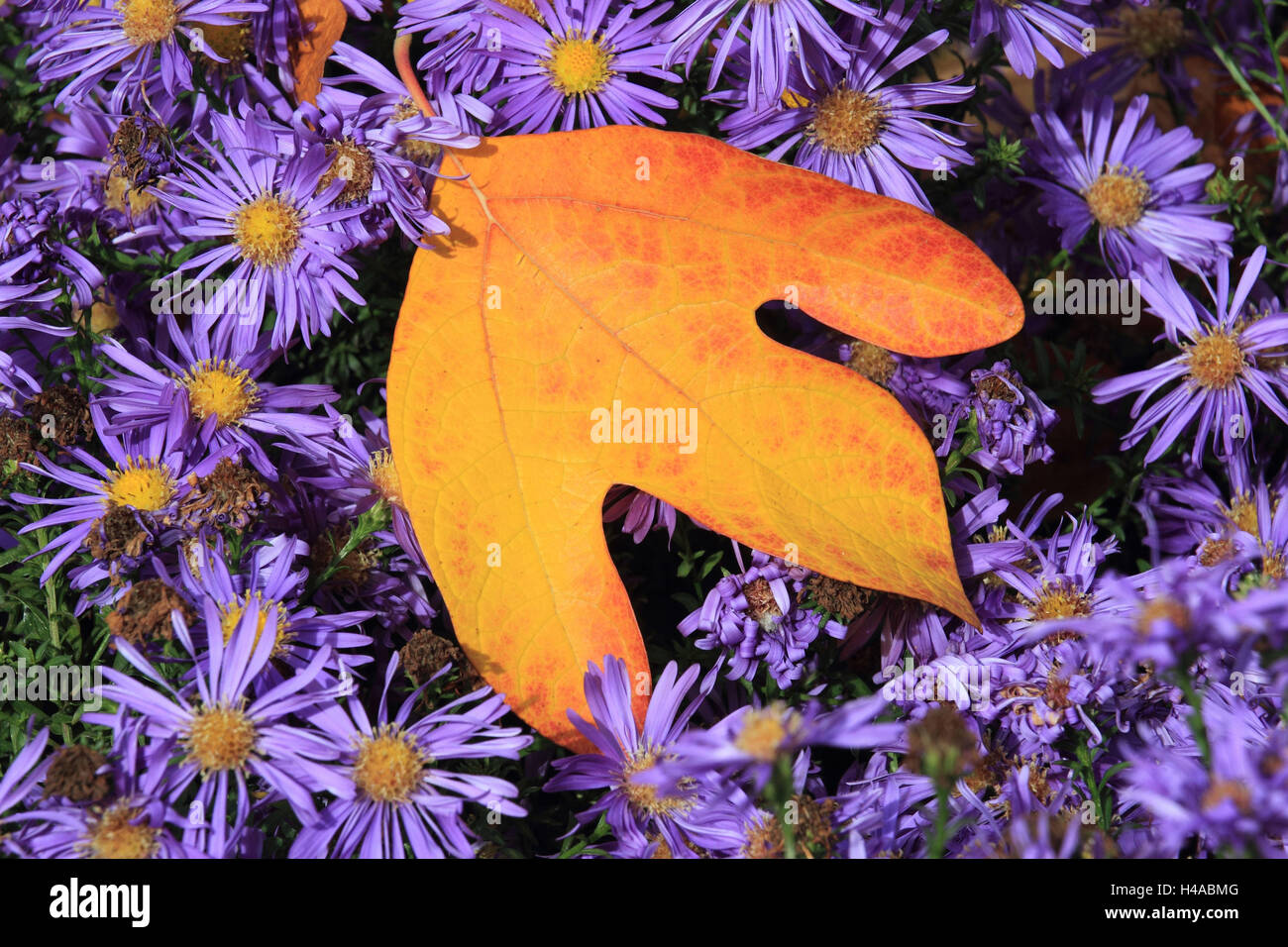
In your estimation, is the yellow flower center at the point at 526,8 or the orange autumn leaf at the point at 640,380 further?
the yellow flower center at the point at 526,8

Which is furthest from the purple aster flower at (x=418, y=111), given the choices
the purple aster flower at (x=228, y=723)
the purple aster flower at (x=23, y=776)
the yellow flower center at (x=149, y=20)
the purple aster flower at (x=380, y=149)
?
the purple aster flower at (x=23, y=776)

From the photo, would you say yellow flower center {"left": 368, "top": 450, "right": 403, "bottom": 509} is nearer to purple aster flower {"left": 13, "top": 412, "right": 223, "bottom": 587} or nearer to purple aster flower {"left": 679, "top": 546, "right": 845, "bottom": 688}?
purple aster flower {"left": 13, "top": 412, "right": 223, "bottom": 587}

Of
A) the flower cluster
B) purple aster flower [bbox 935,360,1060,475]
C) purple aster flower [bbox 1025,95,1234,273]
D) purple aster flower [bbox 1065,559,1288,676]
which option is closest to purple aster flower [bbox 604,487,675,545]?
the flower cluster

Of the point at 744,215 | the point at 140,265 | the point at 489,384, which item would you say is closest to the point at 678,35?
the point at 744,215

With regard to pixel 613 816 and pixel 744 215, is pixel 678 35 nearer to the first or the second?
pixel 744 215

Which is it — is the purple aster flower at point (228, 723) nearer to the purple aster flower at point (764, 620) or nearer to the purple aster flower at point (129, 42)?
the purple aster flower at point (764, 620)
